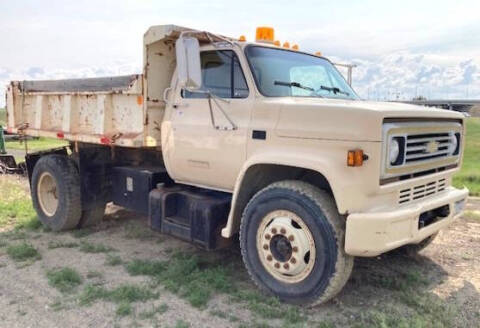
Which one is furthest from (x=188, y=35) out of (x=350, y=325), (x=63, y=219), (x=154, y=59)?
(x=63, y=219)

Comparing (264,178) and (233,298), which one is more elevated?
(264,178)

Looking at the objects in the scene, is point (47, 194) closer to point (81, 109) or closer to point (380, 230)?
point (81, 109)

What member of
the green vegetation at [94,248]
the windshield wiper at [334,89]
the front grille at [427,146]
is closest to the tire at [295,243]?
the front grille at [427,146]

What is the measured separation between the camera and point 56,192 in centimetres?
685

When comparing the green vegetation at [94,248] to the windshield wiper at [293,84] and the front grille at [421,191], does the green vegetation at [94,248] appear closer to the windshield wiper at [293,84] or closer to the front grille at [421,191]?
the windshield wiper at [293,84]

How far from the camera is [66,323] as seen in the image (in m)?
3.84

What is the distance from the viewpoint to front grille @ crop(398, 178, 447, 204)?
157 inches

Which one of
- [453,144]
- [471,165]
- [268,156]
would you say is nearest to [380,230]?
[268,156]

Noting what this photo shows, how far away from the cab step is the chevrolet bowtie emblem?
1.96m

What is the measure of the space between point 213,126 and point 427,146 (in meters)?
2.00

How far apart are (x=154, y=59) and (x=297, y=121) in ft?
6.84

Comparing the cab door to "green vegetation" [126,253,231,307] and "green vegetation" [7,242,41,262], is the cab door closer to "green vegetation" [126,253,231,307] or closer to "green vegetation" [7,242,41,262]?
"green vegetation" [126,253,231,307]

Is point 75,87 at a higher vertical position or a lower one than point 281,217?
higher

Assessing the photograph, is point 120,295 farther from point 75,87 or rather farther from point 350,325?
point 75,87
